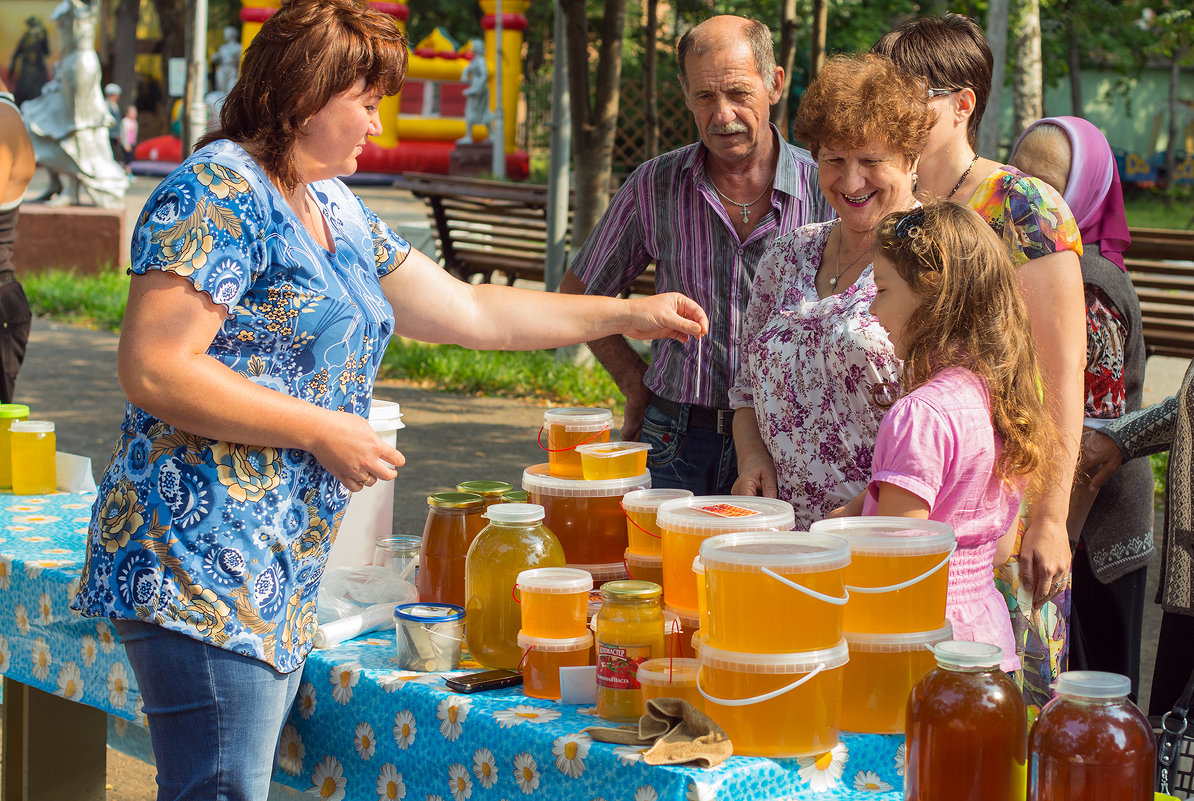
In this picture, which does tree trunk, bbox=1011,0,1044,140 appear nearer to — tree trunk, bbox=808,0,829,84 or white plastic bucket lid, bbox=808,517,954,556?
tree trunk, bbox=808,0,829,84

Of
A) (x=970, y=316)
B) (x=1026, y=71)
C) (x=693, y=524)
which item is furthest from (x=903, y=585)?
(x=1026, y=71)

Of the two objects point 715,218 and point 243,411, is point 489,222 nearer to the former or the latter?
point 715,218

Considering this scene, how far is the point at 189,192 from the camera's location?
1.90m

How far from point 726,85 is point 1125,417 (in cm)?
133

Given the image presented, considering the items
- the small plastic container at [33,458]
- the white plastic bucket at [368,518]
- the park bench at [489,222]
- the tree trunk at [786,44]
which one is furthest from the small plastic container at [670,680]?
the park bench at [489,222]

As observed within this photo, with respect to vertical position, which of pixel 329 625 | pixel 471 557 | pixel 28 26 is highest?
pixel 28 26

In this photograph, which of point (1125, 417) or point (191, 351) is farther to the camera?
point (1125, 417)

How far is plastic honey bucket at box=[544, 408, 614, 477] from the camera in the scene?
256 centimetres

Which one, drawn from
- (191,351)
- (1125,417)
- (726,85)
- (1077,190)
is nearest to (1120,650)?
(1125,417)

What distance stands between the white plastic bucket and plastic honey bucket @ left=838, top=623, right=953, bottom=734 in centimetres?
138

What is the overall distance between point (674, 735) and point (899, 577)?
0.43 meters

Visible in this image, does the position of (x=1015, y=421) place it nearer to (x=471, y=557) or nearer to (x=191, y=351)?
(x=471, y=557)

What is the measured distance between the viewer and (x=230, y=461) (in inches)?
77.0

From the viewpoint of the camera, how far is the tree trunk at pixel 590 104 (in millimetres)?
7938
